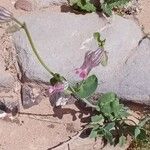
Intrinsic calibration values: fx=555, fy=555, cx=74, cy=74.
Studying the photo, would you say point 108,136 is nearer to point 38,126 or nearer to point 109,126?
point 109,126

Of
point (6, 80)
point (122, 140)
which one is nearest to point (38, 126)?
point (6, 80)

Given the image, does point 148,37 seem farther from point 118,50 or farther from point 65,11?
point 65,11

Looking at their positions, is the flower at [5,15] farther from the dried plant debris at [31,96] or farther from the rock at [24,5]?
the rock at [24,5]

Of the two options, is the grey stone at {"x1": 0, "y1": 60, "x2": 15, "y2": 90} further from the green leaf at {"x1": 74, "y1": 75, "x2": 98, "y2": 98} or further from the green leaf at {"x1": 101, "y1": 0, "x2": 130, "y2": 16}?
the green leaf at {"x1": 101, "y1": 0, "x2": 130, "y2": 16}

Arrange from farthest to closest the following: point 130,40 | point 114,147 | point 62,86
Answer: point 130,40 < point 114,147 < point 62,86

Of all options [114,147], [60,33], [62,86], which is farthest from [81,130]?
[60,33]

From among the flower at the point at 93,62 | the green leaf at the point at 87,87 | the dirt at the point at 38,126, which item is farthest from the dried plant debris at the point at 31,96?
the flower at the point at 93,62
